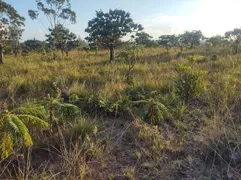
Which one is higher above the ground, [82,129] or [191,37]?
[191,37]

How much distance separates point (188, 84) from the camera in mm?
3271

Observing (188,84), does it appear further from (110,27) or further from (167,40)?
(167,40)

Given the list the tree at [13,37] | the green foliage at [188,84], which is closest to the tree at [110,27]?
the tree at [13,37]

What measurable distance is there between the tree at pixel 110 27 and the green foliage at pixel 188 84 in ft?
20.9

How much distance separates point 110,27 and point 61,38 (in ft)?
36.9

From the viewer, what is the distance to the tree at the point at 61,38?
17788 millimetres

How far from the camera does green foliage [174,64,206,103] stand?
3.26 meters

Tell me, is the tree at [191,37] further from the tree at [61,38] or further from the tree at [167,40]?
the tree at [61,38]

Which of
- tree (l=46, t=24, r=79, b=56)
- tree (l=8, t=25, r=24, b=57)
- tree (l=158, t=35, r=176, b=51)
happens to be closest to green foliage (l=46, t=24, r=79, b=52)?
tree (l=46, t=24, r=79, b=56)

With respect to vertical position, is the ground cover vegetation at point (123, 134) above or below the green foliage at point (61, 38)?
below


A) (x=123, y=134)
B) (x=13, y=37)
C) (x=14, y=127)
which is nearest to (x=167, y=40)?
(x=13, y=37)

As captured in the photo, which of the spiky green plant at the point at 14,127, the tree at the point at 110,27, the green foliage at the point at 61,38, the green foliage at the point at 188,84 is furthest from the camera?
the green foliage at the point at 61,38

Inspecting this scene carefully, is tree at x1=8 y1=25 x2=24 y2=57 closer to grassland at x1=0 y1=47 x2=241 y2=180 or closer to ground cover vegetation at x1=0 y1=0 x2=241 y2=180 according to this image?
ground cover vegetation at x1=0 y1=0 x2=241 y2=180

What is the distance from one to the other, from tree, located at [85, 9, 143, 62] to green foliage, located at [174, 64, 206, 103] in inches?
251
